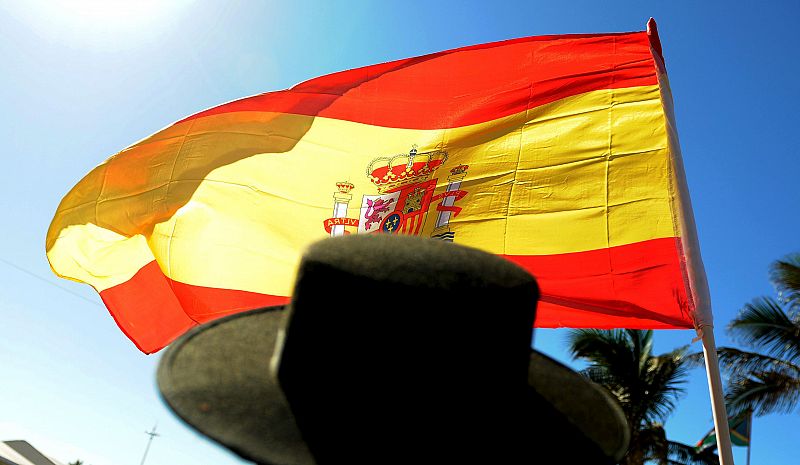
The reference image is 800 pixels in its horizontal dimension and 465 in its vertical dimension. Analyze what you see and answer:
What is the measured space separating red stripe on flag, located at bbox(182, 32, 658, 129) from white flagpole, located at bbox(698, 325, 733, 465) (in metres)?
2.06

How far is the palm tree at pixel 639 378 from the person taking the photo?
62.0 ft

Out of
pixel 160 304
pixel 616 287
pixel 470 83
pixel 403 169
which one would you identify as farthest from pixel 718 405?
pixel 160 304

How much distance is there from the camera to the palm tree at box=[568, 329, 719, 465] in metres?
18.9

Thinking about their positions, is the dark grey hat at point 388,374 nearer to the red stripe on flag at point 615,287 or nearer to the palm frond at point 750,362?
the red stripe on flag at point 615,287

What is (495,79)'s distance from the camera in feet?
16.9

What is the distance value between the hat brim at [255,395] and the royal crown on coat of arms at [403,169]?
3.73 metres

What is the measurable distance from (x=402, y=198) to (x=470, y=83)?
1.13 metres

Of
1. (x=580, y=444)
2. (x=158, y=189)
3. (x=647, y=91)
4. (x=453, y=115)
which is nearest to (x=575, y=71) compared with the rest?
(x=647, y=91)

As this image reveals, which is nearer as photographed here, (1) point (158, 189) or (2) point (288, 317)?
(2) point (288, 317)

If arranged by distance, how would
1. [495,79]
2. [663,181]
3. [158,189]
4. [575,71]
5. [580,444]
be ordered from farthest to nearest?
1. [158,189]
2. [495,79]
3. [575,71]
4. [663,181]
5. [580,444]

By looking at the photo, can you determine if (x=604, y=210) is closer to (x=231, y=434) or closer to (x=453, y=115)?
(x=453, y=115)

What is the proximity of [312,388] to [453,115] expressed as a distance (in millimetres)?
4407

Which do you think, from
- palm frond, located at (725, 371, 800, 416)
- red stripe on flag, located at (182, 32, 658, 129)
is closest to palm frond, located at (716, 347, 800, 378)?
palm frond, located at (725, 371, 800, 416)

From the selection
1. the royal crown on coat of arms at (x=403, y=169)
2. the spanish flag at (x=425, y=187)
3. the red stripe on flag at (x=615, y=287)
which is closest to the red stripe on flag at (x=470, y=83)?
the spanish flag at (x=425, y=187)
